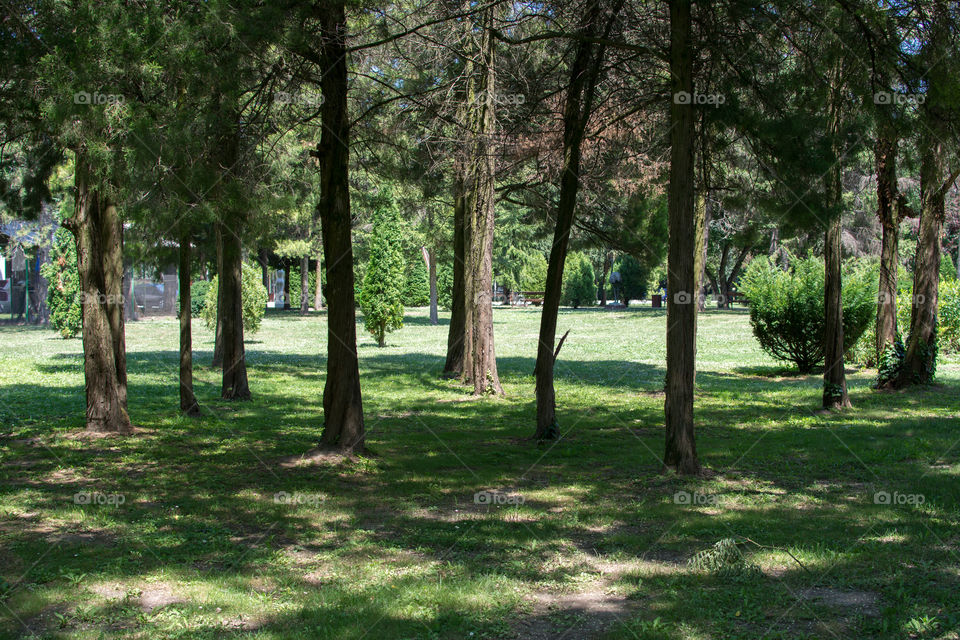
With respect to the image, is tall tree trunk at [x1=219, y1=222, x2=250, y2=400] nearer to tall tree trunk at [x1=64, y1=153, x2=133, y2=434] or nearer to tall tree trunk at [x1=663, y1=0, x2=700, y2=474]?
tall tree trunk at [x1=64, y1=153, x2=133, y2=434]

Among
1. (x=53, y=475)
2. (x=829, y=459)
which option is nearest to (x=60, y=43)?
(x=53, y=475)

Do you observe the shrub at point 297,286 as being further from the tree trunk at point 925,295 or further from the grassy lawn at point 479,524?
the tree trunk at point 925,295

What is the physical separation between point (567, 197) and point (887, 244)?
25.1ft

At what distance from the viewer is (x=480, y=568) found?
5.16 m

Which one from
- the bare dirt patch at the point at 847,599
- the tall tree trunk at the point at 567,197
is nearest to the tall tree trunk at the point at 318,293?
the tall tree trunk at the point at 567,197

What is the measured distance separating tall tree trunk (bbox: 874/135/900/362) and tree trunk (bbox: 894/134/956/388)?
369mm

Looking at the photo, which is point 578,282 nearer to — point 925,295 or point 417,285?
point 417,285

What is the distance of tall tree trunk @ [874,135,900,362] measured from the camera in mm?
13375

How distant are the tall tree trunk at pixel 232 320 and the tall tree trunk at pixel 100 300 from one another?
96.9 inches

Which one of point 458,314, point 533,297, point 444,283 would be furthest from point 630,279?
point 458,314

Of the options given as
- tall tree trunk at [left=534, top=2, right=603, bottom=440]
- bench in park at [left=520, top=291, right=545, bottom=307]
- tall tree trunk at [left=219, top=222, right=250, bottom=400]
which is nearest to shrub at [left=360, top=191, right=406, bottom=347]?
tall tree trunk at [left=219, top=222, right=250, bottom=400]

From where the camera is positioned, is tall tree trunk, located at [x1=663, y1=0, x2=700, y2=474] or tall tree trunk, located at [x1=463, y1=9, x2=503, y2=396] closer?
tall tree trunk, located at [x1=663, y1=0, x2=700, y2=474]

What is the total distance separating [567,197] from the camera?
→ 375 inches

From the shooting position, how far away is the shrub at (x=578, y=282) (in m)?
55.4
